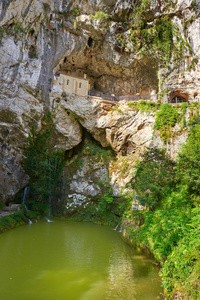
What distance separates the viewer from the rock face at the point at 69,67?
2195 cm

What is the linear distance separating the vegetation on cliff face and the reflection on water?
908mm

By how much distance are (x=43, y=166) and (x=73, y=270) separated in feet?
46.5

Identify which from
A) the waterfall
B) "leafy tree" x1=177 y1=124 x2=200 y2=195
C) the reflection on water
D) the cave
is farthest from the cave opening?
the reflection on water

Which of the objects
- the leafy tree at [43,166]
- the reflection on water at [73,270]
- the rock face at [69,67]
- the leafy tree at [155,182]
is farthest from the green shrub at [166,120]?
the reflection on water at [73,270]

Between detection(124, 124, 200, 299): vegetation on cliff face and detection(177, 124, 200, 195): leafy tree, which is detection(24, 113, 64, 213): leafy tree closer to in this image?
detection(124, 124, 200, 299): vegetation on cliff face

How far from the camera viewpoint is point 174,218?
29.1ft

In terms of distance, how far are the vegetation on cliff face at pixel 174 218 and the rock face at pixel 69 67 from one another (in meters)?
7.27

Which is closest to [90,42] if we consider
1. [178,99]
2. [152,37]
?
[152,37]

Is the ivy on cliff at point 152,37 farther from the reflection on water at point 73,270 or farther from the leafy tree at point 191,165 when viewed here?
the reflection on water at point 73,270

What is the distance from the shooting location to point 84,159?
24.5 meters

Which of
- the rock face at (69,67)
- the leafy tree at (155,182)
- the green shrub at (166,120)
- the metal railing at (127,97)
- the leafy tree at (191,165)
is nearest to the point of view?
the leafy tree at (191,165)

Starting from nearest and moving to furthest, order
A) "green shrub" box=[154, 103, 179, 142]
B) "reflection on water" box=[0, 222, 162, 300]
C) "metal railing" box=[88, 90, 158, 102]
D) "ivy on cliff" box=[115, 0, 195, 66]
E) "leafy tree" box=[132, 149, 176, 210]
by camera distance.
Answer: "reflection on water" box=[0, 222, 162, 300] → "leafy tree" box=[132, 149, 176, 210] → "green shrub" box=[154, 103, 179, 142] → "ivy on cliff" box=[115, 0, 195, 66] → "metal railing" box=[88, 90, 158, 102]

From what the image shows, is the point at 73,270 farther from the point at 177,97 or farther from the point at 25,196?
the point at 177,97

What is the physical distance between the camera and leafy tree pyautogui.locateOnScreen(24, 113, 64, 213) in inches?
848
